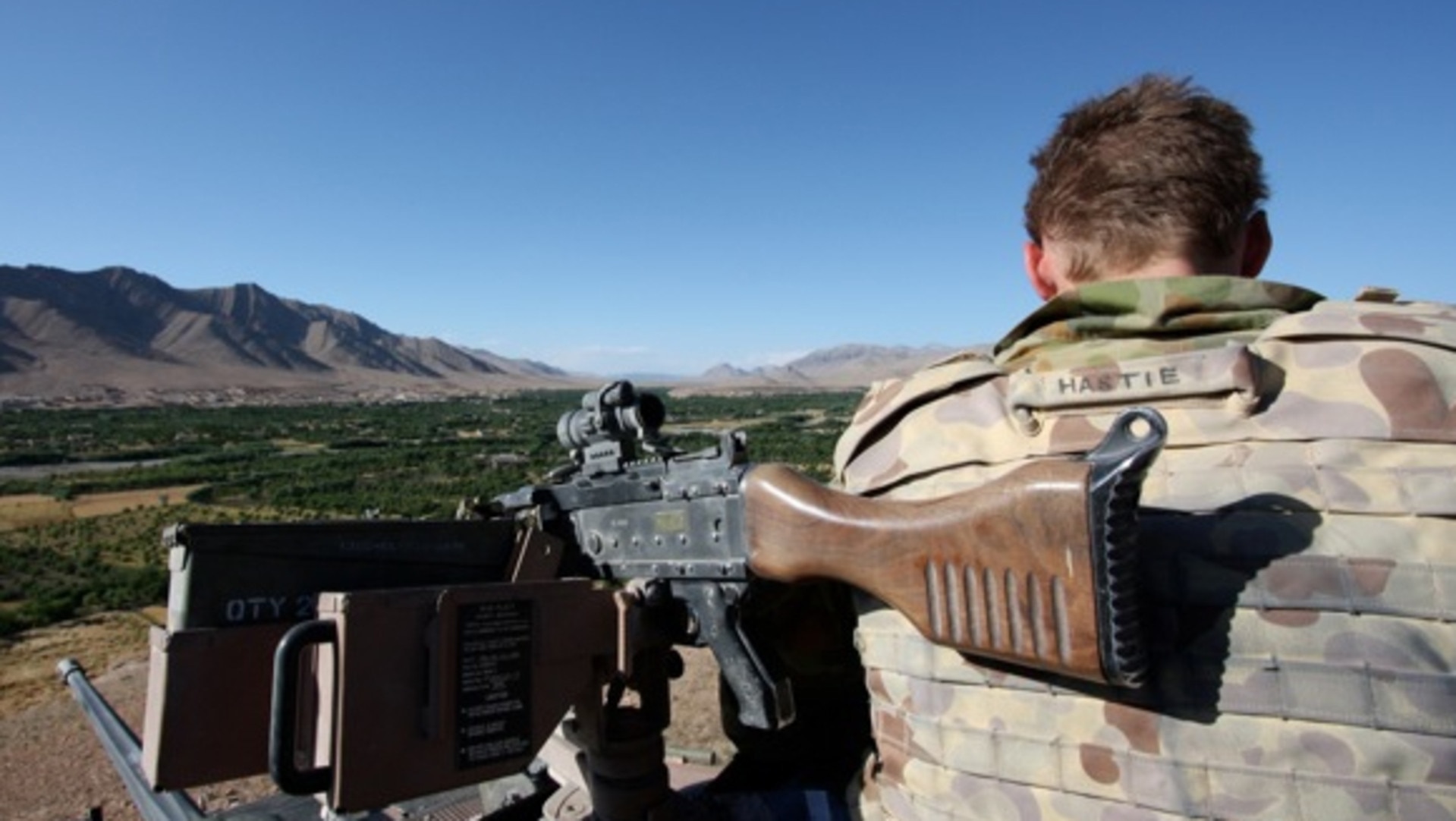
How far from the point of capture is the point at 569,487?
336cm

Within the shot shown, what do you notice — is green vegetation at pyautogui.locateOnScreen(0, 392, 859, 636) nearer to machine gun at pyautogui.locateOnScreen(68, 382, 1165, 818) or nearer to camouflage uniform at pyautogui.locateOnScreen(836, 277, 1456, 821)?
machine gun at pyautogui.locateOnScreen(68, 382, 1165, 818)

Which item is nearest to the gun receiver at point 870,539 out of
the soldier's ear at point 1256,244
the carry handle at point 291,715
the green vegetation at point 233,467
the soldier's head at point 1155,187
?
the soldier's head at point 1155,187

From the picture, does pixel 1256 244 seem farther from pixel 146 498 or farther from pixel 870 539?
pixel 146 498

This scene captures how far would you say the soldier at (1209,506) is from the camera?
1.53m

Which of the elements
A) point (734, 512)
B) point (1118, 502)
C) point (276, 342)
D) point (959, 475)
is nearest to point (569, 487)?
point (734, 512)

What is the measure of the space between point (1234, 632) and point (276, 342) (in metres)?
183

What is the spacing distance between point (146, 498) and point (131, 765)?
29132 millimetres

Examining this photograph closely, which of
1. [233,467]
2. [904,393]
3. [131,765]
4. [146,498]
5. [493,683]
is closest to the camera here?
[904,393]

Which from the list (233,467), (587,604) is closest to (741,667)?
(587,604)

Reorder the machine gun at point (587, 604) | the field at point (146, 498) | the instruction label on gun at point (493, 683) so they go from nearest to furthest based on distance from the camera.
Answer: the machine gun at point (587, 604), the instruction label on gun at point (493, 683), the field at point (146, 498)

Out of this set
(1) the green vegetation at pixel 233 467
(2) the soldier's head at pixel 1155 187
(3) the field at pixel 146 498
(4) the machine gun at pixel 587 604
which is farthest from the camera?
(1) the green vegetation at pixel 233 467

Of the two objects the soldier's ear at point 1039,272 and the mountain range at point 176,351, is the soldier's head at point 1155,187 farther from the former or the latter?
the mountain range at point 176,351

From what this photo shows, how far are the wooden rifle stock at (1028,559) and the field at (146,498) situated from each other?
6.28 feet

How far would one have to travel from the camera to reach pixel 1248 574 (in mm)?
1625
